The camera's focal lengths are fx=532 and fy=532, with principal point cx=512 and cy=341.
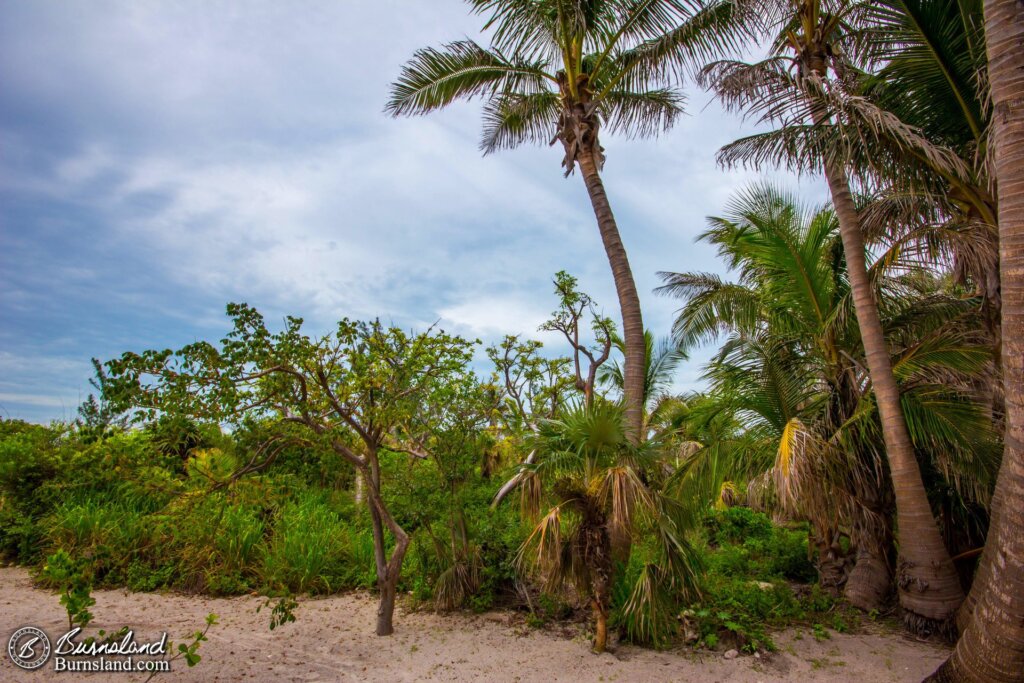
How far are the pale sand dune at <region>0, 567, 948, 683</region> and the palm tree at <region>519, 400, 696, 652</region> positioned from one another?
519 millimetres

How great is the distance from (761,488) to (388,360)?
5.05 metres

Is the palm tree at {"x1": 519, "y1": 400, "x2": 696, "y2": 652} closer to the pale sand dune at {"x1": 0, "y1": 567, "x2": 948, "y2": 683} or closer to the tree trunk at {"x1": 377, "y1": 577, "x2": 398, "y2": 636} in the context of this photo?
the pale sand dune at {"x1": 0, "y1": 567, "x2": 948, "y2": 683}

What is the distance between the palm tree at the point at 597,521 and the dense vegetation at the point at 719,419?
0.03 m

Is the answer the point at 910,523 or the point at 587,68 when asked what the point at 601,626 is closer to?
the point at 910,523

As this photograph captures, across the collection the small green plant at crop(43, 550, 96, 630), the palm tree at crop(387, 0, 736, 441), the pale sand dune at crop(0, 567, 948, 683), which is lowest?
the pale sand dune at crop(0, 567, 948, 683)

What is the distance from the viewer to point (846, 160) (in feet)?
21.0

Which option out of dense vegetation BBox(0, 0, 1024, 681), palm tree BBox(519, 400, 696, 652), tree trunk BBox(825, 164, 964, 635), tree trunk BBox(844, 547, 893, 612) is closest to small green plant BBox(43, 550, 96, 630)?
dense vegetation BBox(0, 0, 1024, 681)

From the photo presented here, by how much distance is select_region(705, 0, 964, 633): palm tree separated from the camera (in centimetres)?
636

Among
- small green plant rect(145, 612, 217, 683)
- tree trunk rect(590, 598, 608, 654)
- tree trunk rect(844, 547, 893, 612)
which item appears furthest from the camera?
tree trunk rect(844, 547, 893, 612)

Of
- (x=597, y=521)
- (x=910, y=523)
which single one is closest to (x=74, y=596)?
(x=597, y=521)

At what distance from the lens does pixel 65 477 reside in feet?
33.1

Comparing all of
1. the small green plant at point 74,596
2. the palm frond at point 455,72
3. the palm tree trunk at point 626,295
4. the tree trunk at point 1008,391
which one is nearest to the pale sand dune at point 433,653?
the small green plant at point 74,596

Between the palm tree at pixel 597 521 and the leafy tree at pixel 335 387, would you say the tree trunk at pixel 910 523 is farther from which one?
the leafy tree at pixel 335 387

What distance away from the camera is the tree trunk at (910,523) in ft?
20.6
